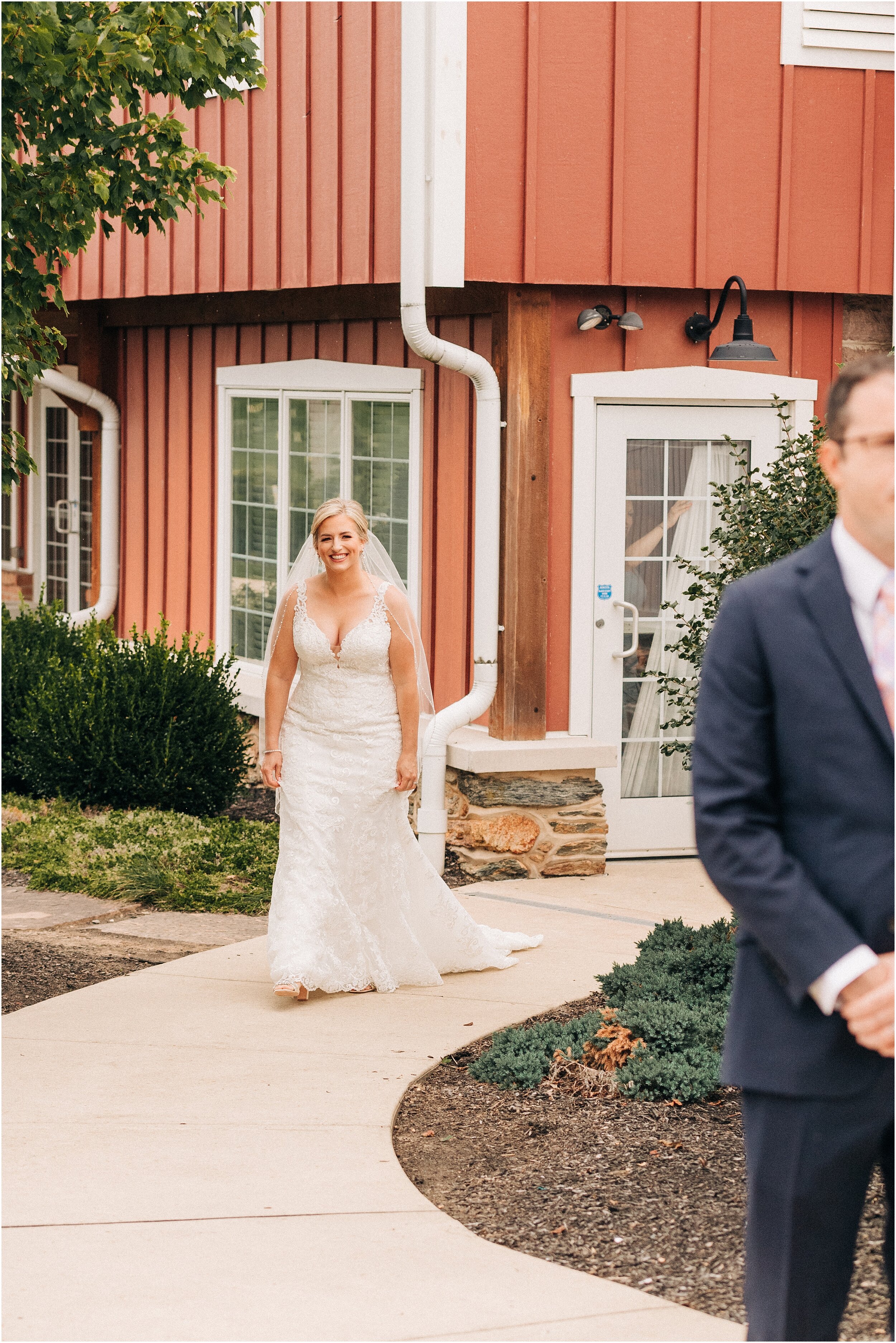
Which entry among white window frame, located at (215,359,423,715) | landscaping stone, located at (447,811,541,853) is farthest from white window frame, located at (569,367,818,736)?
white window frame, located at (215,359,423,715)

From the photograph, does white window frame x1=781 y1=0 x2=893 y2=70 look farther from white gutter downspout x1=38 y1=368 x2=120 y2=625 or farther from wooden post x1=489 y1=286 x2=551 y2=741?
white gutter downspout x1=38 y1=368 x2=120 y2=625

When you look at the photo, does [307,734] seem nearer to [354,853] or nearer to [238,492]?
[354,853]

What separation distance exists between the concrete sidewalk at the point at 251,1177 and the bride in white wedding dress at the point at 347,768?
22 centimetres

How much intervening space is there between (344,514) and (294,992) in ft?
Answer: 5.82

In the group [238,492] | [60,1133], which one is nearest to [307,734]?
[60,1133]

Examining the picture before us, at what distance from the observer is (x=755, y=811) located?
2387 mm

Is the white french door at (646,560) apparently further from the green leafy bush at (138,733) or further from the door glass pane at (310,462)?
the green leafy bush at (138,733)

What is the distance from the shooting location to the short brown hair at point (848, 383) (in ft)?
7.78

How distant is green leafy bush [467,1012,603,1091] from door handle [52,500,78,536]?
900 cm

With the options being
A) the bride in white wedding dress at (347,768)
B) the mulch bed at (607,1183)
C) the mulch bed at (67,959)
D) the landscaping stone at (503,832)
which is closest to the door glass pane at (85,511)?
the landscaping stone at (503,832)

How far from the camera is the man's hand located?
7.50 feet

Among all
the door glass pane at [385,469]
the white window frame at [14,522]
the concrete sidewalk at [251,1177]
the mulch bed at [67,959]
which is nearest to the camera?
the concrete sidewalk at [251,1177]

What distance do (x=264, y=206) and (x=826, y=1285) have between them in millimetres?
8167

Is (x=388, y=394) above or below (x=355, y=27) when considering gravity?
below
